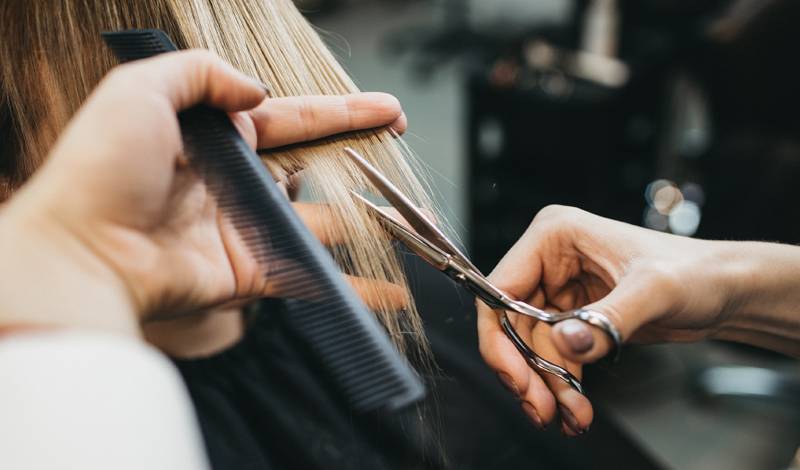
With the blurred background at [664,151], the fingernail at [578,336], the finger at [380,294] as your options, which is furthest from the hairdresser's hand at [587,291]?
the blurred background at [664,151]

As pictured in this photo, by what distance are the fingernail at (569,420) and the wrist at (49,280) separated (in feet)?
1.59

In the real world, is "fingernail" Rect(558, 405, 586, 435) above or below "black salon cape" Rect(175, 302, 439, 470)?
above

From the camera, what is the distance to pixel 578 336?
1.84ft

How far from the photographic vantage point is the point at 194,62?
559 millimetres

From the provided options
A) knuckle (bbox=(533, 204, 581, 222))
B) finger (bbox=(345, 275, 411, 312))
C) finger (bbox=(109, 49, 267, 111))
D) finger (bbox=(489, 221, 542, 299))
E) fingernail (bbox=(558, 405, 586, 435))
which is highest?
finger (bbox=(109, 49, 267, 111))

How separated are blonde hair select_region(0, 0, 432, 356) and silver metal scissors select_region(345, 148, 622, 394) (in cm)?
3

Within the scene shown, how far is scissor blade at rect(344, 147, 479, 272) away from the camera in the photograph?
0.69 metres

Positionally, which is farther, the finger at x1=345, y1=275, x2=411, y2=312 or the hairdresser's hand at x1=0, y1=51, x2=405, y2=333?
the finger at x1=345, y1=275, x2=411, y2=312

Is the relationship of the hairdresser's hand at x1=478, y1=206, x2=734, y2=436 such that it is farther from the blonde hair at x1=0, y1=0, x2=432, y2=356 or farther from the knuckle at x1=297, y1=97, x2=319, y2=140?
the knuckle at x1=297, y1=97, x2=319, y2=140

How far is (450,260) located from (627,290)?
19 cm

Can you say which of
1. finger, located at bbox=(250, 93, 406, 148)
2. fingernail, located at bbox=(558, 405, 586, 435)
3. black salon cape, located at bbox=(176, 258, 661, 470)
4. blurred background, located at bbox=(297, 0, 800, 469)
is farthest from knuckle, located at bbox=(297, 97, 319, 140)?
blurred background, located at bbox=(297, 0, 800, 469)

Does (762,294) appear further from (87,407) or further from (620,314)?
(87,407)

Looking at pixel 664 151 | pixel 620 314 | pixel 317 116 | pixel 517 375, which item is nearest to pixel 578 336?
pixel 620 314

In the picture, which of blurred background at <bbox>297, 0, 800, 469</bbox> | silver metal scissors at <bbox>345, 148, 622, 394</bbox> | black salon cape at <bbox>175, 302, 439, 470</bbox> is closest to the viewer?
silver metal scissors at <bbox>345, 148, 622, 394</bbox>
